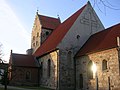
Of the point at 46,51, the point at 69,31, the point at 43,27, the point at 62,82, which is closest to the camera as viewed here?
the point at 62,82

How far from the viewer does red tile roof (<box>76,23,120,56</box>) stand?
2522cm

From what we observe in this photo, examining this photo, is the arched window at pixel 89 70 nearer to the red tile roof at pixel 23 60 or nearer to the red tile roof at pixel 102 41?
the red tile roof at pixel 102 41

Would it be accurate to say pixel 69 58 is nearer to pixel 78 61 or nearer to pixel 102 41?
pixel 78 61

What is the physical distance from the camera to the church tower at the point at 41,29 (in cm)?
4133

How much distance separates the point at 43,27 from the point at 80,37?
478 inches

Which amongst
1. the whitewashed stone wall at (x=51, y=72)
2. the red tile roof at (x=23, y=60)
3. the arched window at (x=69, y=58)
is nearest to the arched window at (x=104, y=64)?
the arched window at (x=69, y=58)

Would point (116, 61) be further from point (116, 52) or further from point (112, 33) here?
point (112, 33)

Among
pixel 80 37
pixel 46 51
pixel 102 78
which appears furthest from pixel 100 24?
pixel 102 78

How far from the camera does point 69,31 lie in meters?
30.5

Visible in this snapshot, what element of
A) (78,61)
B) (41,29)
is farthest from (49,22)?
(78,61)

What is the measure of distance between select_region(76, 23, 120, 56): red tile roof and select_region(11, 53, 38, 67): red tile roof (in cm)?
886

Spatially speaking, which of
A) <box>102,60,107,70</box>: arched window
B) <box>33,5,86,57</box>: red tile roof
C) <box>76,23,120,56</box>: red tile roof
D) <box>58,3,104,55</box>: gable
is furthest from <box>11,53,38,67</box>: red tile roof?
<box>102,60,107,70</box>: arched window

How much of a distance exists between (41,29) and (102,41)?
54.5 ft

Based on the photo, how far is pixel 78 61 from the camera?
2922 centimetres
